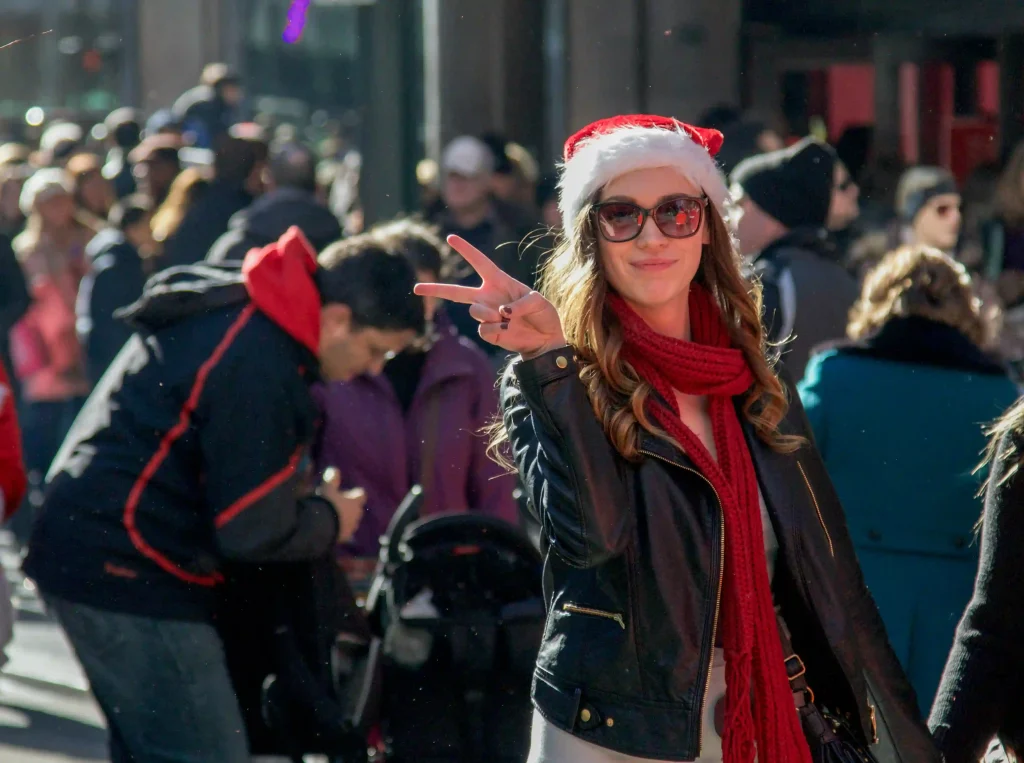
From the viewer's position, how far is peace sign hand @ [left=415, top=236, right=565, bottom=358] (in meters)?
2.86

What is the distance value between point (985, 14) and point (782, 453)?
30.8 feet

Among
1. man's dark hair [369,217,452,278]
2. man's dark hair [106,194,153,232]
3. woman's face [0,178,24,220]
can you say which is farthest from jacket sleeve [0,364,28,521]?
woman's face [0,178,24,220]

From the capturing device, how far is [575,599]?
294cm

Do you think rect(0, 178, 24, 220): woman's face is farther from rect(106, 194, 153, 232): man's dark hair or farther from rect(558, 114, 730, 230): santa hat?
rect(558, 114, 730, 230): santa hat

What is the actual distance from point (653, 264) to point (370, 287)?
4.82 ft

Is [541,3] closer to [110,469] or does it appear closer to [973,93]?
[973,93]

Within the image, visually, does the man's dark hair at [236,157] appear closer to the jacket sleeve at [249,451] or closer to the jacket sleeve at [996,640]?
the jacket sleeve at [249,451]

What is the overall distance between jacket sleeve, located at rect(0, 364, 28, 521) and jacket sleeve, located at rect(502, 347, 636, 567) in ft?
7.12

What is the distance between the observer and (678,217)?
3111 millimetres

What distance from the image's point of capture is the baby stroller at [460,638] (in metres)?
4.70

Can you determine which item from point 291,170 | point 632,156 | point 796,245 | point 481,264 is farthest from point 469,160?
point 481,264

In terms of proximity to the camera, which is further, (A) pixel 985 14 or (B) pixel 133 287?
(A) pixel 985 14

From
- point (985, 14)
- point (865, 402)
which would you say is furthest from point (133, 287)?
point (985, 14)

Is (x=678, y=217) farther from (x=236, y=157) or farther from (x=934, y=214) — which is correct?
(x=236, y=157)
